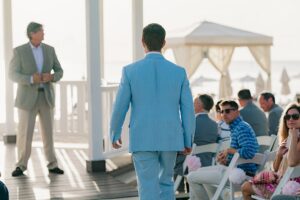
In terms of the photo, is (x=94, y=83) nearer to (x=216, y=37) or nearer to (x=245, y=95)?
(x=245, y=95)

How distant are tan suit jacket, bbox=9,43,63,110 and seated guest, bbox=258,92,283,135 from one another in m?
2.21

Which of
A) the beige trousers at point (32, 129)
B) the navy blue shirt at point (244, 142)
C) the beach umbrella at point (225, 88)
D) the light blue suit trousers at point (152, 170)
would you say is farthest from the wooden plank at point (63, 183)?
the beach umbrella at point (225, 88)

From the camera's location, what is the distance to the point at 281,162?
20.4ft

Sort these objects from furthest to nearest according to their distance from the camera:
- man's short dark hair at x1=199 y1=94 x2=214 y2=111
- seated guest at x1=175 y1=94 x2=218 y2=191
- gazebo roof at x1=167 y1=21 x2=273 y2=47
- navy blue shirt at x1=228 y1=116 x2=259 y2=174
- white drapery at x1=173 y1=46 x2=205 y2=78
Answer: white drapery at x1=173 y1=46 x2=205 y2=78
gazebo roof at x1=167 y1=21 x2=273 y2=47
man's short dark hair at x1=199 y1=94 x2=214 y2=111
seated guest at x1=175 y1=94 x2=218 y2=191
navy blue shirt at x1=228 y1=116 x2=259 y2=174

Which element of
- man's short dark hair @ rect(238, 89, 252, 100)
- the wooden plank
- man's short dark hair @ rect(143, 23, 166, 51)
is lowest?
the wooden plank

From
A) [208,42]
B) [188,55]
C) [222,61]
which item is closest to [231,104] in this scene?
[208,42]

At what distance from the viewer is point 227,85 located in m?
24.4

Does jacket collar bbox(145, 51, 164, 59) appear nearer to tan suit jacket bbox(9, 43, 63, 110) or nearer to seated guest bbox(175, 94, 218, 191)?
seated guest bbox(175, 94, 218, 191)

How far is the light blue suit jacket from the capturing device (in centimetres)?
586

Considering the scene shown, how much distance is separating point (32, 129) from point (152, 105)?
3560 mm

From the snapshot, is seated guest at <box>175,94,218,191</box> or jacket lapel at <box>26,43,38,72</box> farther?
jacket lapel at <box>26,43,38,72</box>

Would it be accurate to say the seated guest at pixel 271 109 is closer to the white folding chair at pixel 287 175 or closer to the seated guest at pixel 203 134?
the seated guest at pixel 203 134

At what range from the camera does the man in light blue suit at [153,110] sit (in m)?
5.86

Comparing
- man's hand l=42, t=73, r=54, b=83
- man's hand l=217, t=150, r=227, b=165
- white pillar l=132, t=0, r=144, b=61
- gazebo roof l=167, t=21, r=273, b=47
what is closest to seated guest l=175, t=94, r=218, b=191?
man's hand l=217, t=150, r=227, b=165
